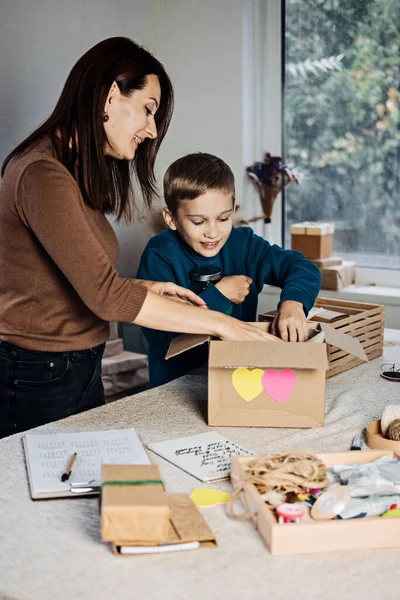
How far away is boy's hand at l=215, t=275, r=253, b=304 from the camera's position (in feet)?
5.92

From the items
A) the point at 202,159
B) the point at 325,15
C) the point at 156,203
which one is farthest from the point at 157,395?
the point at 325,15

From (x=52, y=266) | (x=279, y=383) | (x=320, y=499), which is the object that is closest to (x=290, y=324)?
(x=279, y=383)

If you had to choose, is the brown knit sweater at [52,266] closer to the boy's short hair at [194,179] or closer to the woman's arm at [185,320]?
the woman's arm at [185,320]

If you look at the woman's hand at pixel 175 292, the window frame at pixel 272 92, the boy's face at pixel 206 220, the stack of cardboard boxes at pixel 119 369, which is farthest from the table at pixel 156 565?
the window frame at pixel 272 92

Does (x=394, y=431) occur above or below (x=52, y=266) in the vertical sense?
below

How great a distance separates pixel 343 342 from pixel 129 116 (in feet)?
2.18

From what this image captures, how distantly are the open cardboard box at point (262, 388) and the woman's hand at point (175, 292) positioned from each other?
0.85ft

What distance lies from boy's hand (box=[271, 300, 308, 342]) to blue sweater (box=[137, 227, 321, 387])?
0.20 ft

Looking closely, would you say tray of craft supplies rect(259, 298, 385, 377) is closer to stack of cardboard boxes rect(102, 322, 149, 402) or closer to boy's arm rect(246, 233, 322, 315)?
boy's arm rect(246, 233, 322, 315)

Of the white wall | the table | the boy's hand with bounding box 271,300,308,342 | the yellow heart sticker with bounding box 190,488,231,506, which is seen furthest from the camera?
the white wall

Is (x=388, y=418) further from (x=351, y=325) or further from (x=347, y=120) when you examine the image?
(x=347, y=120)

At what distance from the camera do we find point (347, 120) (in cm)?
302

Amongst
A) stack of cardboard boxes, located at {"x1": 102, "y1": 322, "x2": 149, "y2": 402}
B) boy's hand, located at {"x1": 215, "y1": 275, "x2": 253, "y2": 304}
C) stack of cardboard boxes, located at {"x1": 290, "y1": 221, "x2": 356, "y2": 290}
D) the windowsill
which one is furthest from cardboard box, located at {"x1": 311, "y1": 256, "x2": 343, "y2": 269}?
boy's hand, located at {"x1": 215, "y1": 275, "x2": 253, "y2": 304}

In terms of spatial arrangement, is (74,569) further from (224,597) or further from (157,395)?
(157,395)
